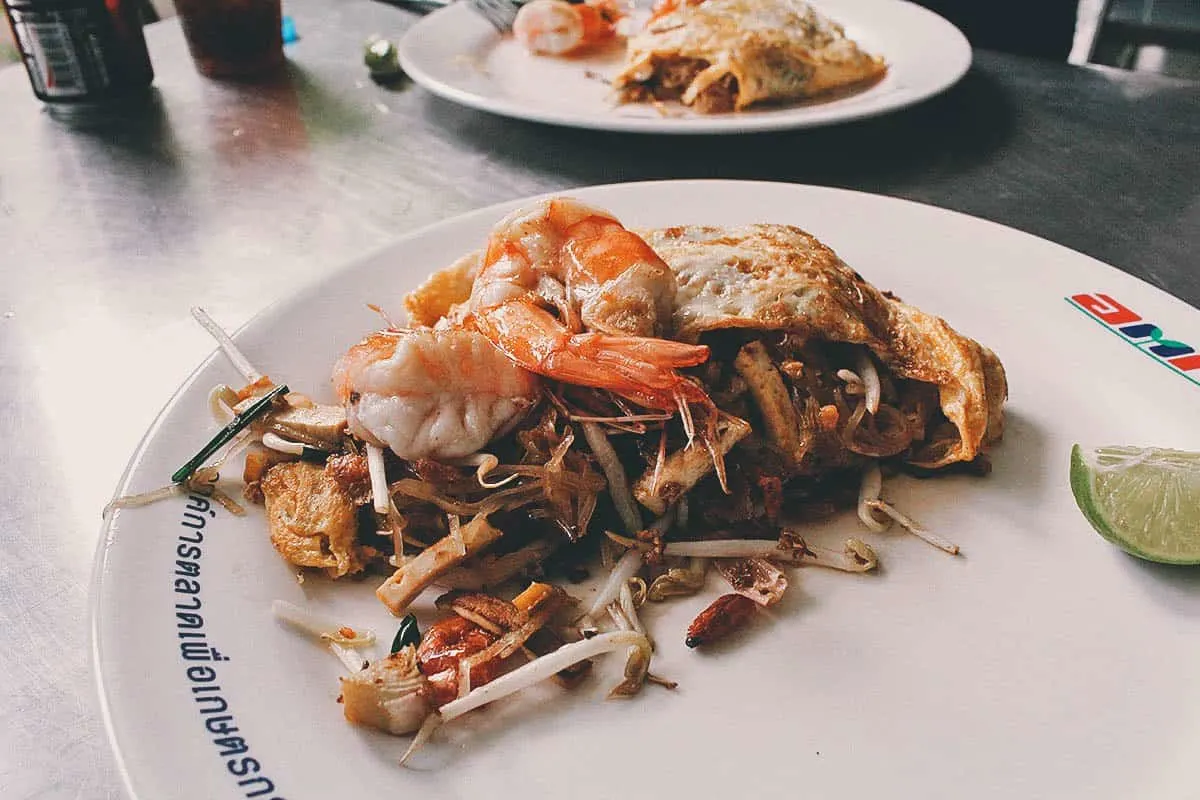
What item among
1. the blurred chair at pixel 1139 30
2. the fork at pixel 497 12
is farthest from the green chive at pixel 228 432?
the blurred chair at pixel 1139 30

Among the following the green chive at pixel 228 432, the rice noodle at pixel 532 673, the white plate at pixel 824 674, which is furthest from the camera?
the green chive at pixel 228 432

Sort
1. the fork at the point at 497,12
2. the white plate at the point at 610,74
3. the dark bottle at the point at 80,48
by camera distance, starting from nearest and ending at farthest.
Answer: the white plate at the point at 610,74
the dark bottle at the point at 80,48
the fork at the point at 497,12

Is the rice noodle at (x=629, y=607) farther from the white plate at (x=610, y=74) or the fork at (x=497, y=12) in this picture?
the fork at (x=497, y=12)

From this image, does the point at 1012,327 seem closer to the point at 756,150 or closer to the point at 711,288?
the point at 711,288

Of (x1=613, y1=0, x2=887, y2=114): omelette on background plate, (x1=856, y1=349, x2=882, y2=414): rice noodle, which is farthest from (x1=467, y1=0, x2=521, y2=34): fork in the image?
(x1=856, y1=349, x2=882, y2=414): rice noodle

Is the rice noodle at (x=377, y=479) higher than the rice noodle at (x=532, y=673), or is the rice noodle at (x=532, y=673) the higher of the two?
the rice noodle at (x=377, y=479)

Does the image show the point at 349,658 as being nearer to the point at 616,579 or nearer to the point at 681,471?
the point at 616,579

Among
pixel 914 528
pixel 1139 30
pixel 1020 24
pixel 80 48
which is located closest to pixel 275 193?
pixel 80 48
